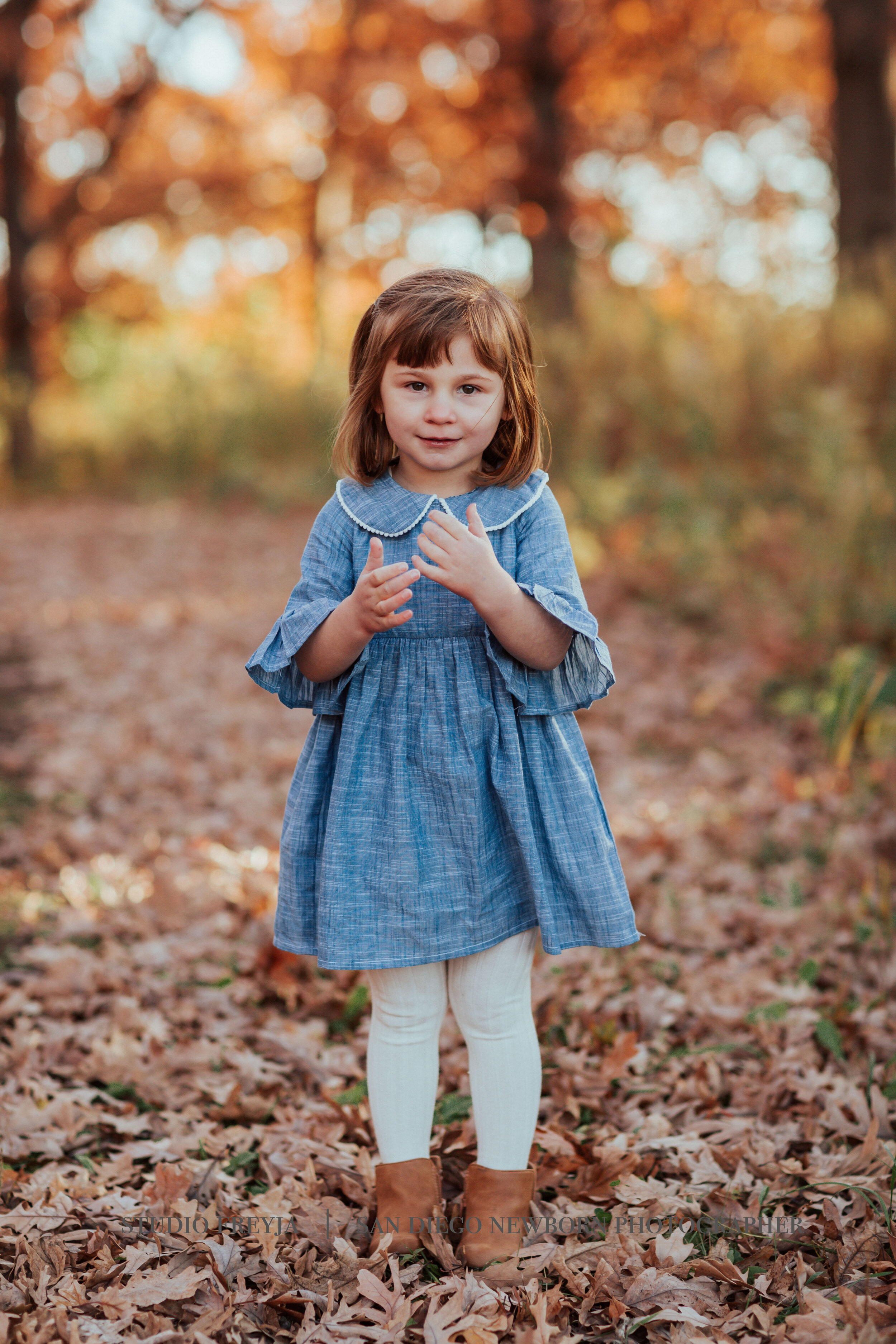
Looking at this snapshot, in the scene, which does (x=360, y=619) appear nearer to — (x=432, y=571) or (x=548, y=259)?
(x=432, y=571)

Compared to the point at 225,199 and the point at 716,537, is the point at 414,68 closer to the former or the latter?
the point at 225,199

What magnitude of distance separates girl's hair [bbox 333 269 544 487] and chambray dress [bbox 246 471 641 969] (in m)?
0.08

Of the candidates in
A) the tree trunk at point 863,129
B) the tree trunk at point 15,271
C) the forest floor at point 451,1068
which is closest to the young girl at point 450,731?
the forest floor at point 451,1068

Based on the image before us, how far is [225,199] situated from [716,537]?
53.2ft

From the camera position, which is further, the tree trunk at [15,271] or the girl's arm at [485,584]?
the tree trunk at [15,271]

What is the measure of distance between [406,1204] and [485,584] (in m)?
1.17

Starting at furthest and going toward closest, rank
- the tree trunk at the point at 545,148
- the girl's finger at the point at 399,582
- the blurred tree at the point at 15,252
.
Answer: the blurred tree at the point at 15,252 → the tree trunk at the point at 545,148 → the girl's finger at the point at 399,582

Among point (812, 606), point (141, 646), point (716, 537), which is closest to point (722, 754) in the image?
point (812, 606)

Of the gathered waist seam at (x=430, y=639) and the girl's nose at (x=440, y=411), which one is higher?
the girl's nose at (x=440, y=411)

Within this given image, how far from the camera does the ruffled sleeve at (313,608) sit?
190cm

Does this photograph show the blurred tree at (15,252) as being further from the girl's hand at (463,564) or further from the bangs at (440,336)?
the girl's hand at (463,564)

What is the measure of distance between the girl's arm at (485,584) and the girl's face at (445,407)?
16 cm

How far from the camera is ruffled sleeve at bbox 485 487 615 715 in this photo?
1.90m

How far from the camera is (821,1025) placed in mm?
2807
